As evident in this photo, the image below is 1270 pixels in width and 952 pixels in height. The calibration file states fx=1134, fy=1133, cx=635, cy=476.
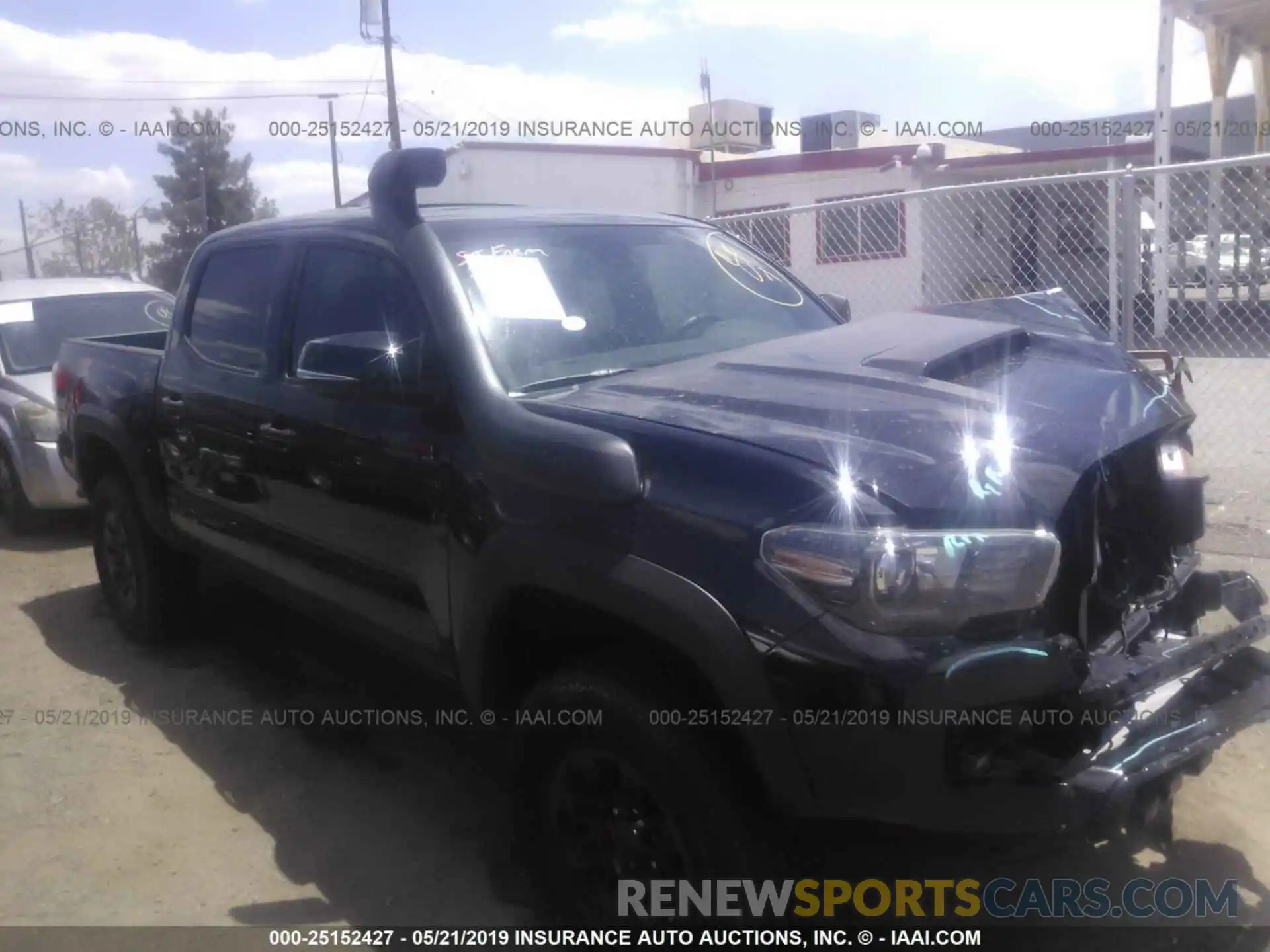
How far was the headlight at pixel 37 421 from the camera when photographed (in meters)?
7.29

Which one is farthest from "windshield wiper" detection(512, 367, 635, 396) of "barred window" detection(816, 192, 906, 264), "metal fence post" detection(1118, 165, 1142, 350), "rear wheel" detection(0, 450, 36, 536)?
"barred window" detection(816, 192, 906, 264)

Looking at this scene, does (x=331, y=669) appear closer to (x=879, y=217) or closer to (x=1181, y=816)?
(x=1181, y=816)

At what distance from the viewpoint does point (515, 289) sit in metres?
3.31

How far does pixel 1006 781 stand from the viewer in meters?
2.25

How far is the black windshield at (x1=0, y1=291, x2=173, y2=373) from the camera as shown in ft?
26.0

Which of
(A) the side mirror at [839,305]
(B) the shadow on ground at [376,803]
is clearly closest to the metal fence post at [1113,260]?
(A) the side mirror at [839,305]

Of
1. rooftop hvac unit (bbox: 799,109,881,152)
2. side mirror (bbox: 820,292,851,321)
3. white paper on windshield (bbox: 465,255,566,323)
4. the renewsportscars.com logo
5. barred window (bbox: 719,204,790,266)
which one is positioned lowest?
the renewsportscars.com logo

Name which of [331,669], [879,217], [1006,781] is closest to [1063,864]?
[1006,781]

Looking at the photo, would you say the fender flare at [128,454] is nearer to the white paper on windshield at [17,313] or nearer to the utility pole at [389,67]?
the white paper on windshield at [17,313]

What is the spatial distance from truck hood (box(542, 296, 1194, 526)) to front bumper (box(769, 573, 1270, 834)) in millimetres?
341

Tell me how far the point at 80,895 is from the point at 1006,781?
2722mm

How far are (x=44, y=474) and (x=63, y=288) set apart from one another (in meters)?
2.08

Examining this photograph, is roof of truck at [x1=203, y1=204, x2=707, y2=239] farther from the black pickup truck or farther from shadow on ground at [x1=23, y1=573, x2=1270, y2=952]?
shadow on ground at [x1=23, y1=573, x2=1270, y2=952]

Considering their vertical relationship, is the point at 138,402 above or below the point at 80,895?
above
